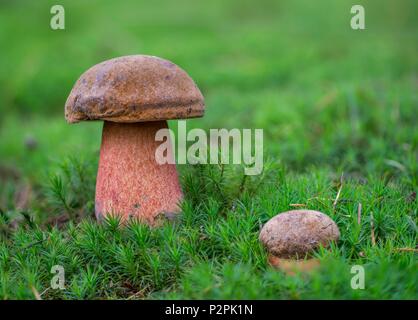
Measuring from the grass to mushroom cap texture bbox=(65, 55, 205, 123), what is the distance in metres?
0.65

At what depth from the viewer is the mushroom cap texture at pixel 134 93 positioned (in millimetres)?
2750

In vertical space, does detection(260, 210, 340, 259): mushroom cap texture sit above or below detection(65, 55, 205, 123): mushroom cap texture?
below

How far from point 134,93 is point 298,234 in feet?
4.07

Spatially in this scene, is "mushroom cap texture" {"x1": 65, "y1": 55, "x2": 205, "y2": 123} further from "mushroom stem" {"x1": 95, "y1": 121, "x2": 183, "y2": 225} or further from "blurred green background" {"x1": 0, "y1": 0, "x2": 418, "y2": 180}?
"blurred green background" {"x1": 0, "y1": 0, "x2": 418, "y2": 180}

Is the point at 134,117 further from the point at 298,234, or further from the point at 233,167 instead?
the point at 298,234

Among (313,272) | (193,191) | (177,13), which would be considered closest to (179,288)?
(313,272)

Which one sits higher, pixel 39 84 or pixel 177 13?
pixel 177 13

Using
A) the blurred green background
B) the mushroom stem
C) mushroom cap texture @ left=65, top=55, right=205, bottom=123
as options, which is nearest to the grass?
the blurred green background

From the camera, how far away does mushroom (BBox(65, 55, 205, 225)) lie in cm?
277

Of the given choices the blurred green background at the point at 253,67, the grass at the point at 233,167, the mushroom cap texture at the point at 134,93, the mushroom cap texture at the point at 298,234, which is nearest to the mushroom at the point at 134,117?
the mushroom cap texture at the point at 134,93

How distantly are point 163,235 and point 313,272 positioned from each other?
0.99 metres

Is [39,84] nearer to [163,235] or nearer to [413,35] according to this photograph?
[163,235]

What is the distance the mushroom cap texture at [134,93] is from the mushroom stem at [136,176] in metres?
0.35
